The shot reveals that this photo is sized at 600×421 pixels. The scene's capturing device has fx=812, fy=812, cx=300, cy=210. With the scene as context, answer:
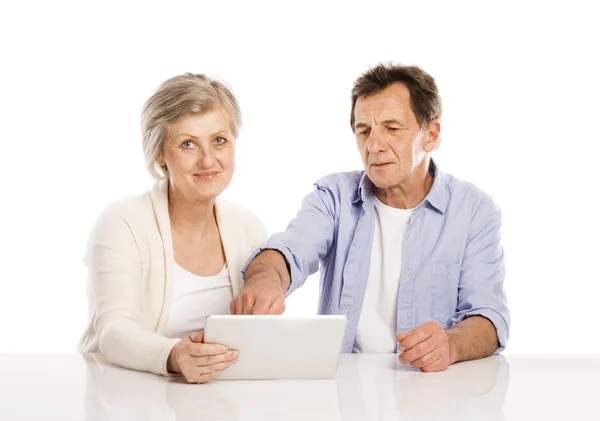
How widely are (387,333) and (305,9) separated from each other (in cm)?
234

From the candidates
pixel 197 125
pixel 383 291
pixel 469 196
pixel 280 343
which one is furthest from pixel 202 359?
pixel 469 196

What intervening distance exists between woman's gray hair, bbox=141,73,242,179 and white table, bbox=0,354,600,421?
66 cm

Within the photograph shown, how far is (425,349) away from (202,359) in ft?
1.95

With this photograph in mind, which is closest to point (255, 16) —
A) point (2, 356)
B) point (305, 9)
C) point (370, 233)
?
point (305, 9)

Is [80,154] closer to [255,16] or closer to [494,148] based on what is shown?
[255,16]

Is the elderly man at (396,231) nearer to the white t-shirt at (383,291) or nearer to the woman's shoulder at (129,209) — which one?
the white t-shirt at (383,291)

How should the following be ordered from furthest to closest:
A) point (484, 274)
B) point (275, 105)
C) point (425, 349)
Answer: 1. point (275, 105)
2. point (484, 274)
3. point (425, 349)

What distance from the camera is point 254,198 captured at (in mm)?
4391

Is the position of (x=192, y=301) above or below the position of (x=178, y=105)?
below

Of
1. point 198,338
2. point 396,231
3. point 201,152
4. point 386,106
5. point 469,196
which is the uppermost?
point 386,106

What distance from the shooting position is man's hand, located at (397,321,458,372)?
2.07 meters

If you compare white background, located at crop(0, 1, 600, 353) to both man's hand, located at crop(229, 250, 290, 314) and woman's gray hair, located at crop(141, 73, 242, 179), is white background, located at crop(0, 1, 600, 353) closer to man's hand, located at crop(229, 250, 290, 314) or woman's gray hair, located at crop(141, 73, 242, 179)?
woman's gray hair, located at crop(141, 73, 242, 179)

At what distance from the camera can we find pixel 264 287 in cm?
213

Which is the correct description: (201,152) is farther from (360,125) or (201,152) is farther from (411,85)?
(411,85)
